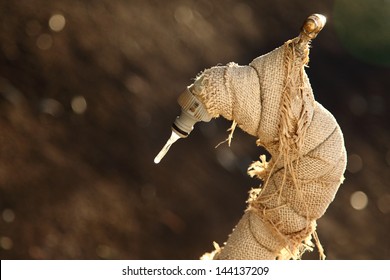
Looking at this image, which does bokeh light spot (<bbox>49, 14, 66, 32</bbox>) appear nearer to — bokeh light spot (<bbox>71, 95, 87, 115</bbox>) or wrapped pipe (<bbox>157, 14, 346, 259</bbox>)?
bokeh light spot (<bbox>71, 95, 87, 115</bbox>)

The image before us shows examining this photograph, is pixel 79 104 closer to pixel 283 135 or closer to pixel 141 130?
pixel 141 130

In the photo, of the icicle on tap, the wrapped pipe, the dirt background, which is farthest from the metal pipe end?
the dirt background

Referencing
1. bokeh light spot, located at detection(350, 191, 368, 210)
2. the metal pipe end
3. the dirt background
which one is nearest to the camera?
the metal pipe end

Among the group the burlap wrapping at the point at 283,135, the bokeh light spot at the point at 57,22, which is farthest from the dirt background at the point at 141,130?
the burlap wrapping at the point at 283,135

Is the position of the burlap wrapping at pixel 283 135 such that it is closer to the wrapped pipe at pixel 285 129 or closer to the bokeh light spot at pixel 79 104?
the wrapped pipe at pixel 285 129

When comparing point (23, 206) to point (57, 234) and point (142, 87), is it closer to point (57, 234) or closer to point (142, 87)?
point (57, 234)

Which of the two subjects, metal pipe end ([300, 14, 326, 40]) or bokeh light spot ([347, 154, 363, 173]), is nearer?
metal pipe end ([300, 14, 326, 40])

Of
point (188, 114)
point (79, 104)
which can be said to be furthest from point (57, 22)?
point (188, 114)
